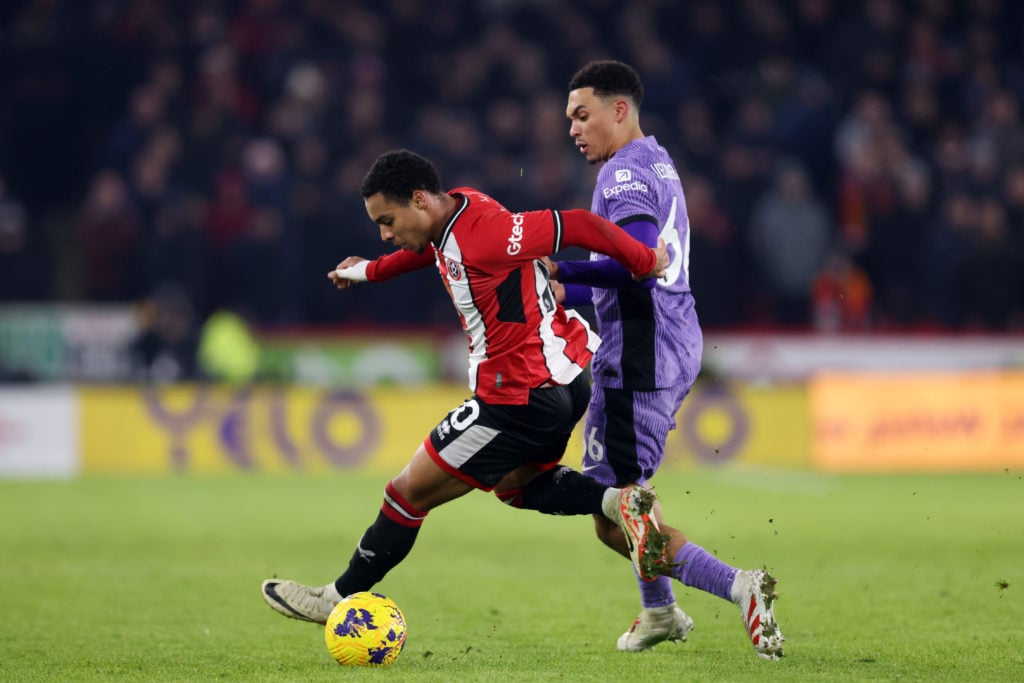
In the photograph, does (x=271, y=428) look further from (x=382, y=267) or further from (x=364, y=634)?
(x=364, y=634)

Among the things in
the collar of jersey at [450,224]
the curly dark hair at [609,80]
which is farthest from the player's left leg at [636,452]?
the curly dark hair at [609,80]

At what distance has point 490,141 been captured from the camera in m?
16.2

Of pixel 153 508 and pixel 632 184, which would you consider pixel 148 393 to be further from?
pixel 632 184

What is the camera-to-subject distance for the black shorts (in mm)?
5406

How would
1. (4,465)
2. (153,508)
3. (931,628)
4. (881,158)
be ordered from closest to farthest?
(931,628), (153,508), (4,465), (881,158)

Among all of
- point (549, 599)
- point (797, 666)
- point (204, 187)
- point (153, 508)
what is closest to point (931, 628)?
point (797, 666)

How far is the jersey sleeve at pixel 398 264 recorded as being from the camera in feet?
19.1

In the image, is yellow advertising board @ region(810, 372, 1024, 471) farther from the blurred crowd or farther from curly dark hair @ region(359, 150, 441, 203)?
curly dark hair @ region(359, 150, 441, 203)

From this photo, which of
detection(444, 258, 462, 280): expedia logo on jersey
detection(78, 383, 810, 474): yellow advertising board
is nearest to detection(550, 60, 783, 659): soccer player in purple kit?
detection(444, 258, 462, 280): expedia logo on jersey

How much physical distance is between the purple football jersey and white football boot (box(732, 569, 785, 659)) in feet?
2.87

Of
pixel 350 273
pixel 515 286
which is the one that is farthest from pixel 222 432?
pixel 515 286

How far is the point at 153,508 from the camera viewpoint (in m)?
11.6

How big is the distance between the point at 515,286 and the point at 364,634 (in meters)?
1.40

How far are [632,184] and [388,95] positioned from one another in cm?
1159
